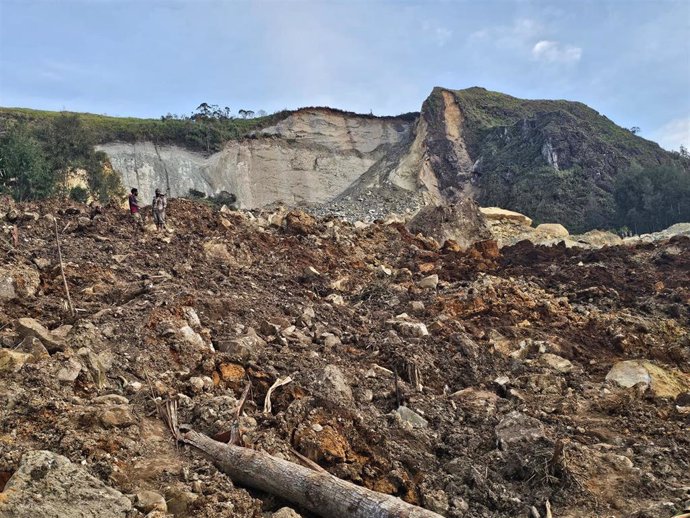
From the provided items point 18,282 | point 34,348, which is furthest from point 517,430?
point 18,282

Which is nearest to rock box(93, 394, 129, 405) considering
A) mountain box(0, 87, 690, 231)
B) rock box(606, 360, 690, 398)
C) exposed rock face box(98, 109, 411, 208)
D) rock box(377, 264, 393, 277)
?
rock box(606, 360, 690, 398)

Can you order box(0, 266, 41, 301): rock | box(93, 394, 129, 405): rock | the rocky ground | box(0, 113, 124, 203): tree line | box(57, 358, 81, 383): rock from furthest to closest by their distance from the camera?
box(0, 113, 124, 203): tree line < box(0, 266, 41, 301): rock < box(57, 358, 81, 383): rock < box(93, 394, 129, 405): rock < the rocky ground

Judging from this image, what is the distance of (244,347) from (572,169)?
33.5 meters

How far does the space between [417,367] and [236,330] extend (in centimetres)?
216

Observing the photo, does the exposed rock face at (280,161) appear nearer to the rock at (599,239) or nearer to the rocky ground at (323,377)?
the rock at (599,239)

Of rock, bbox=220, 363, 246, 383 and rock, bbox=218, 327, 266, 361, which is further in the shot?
rock, bbox=218, 327, 266, 361

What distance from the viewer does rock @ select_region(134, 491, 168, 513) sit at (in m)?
3.54

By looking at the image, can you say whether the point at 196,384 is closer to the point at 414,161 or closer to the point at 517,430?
the point at 517,430

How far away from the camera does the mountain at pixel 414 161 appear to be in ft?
111

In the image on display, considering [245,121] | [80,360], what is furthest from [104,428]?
[245,121]

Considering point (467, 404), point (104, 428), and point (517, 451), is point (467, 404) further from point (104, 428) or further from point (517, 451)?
point (104, 428)

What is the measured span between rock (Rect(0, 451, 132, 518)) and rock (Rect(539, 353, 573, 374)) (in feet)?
18.5

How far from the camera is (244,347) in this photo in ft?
21.0

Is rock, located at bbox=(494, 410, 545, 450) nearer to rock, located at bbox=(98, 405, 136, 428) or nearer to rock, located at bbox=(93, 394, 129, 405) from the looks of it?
→ rock, located at bbox=(98, 405, 136, 428)
